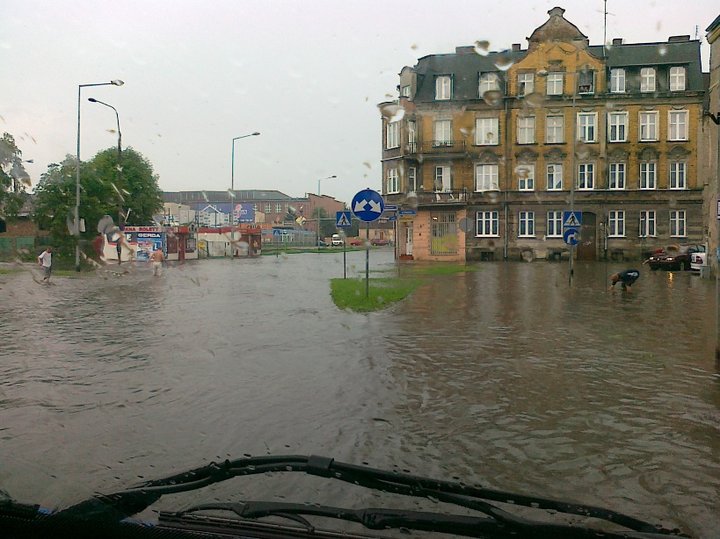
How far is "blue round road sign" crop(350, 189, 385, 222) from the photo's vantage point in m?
18.5

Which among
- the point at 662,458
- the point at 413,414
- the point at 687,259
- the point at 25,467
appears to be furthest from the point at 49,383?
the point at 687,259

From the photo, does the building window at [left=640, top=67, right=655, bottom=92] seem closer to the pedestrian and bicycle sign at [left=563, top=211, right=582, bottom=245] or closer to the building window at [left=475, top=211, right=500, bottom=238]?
the building window at [left=475, top=211, right=500, bottom=238]

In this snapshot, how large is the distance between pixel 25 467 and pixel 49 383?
394 cm

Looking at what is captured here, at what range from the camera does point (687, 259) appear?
131ft

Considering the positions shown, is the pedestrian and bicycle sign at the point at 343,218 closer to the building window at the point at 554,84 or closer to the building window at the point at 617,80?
the building window at the point at 554,84

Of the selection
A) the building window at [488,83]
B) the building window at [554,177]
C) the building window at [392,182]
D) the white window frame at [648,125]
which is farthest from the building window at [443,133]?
the white window frame at [648,125]

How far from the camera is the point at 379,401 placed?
813cm

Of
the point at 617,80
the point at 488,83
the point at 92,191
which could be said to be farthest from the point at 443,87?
the point at 92,191

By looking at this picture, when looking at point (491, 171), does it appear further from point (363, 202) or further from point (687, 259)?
point (363, 202)

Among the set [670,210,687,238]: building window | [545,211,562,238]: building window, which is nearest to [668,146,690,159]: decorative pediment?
[670,210,687,238]: building window

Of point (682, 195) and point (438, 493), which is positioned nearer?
point (438, 493)

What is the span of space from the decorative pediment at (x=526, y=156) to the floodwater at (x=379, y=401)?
122ft

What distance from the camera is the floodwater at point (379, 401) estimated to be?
533 centimetres

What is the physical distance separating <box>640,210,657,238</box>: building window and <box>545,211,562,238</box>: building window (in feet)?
18.5
